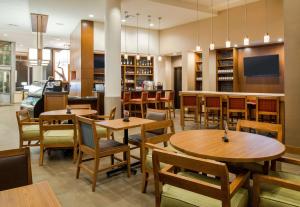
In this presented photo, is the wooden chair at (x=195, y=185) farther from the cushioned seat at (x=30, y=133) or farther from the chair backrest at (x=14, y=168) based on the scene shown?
the cushioned seat at (x=30, y=133)

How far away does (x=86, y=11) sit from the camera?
28.0 ft

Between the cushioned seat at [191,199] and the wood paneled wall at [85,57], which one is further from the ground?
the wood paneled wall at [85,57]

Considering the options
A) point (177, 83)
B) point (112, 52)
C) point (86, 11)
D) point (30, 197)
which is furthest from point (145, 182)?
point (177, 83)

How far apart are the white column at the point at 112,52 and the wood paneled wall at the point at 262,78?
5.20 meters

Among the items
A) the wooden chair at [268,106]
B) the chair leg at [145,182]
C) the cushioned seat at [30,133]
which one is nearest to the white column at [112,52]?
the cushioned seat at [30,133]

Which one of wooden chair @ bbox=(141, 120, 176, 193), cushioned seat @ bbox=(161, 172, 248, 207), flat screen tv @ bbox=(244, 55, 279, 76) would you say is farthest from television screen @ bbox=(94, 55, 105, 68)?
cushioned seat @ bbox=(161, 172, 248, 207)

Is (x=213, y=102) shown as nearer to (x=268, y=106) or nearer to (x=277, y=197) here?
(x=268, y=106)

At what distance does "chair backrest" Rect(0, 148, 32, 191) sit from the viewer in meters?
1.57

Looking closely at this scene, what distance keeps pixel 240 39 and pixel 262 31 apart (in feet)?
2.59

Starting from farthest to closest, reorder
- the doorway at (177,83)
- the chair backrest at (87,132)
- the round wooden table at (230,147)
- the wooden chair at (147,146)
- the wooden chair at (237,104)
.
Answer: the doorway at (177,83) < the wooden chair at (237,104) < the chair backrest at (87,132) < the wooden chair at (147,146) < the round wooden table at (230,147)

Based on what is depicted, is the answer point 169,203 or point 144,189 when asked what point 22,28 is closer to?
point 144,189

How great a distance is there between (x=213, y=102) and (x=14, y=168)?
227 inches

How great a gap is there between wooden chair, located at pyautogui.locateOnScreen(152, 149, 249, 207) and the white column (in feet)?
17.3

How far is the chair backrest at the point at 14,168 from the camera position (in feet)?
5.16
